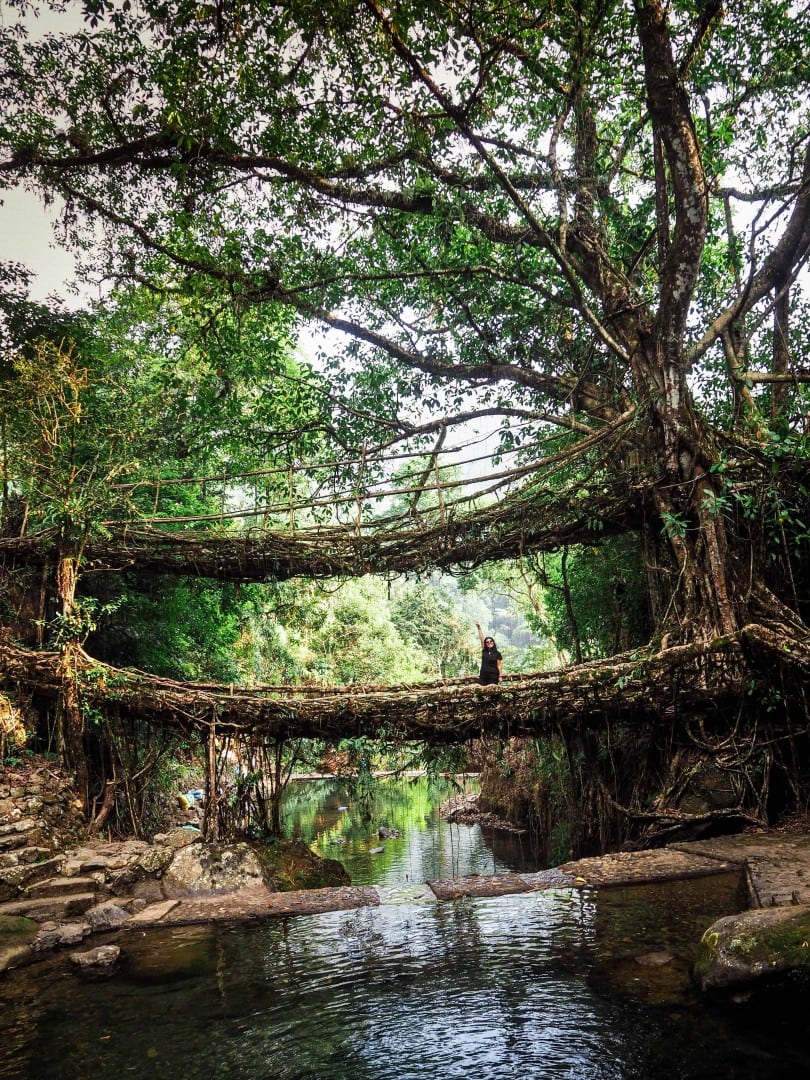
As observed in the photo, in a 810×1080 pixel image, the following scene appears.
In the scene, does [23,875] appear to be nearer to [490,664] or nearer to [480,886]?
[480,886]

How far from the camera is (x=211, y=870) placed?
5.94 metres

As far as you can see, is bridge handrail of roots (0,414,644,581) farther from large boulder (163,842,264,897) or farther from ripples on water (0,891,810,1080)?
ripples on water (0,891,810,1080)

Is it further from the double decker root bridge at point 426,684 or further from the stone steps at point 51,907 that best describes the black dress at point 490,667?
the stone steps at point 51,907

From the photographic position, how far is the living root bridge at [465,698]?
238 inches

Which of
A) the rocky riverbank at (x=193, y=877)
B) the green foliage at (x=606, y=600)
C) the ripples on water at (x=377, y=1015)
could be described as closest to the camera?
the ripples on water at (x=377, y=1015)

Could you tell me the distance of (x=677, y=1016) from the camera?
10.0 feet

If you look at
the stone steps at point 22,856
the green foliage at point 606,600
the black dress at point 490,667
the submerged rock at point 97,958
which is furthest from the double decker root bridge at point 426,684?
the submerged rock at point 97,958

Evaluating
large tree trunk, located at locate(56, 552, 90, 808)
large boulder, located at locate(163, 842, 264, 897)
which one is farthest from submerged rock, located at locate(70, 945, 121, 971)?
large tree trunk, located at locate(56, 552, 90, 808)

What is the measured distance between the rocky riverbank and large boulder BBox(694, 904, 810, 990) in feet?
2.31

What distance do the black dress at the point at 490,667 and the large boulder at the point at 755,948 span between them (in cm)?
498

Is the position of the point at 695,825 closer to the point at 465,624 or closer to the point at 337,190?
the point at 337,190

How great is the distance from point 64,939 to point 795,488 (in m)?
7.08

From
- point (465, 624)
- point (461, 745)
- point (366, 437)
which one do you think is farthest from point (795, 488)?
point (465, 624)

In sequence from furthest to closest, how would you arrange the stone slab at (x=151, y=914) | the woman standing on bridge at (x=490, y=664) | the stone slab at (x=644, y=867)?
the woman standing on bridge at (x=490, y=664)
the stone slab at (x=151, y=914)
the stone slab at (x=644, y=867)
